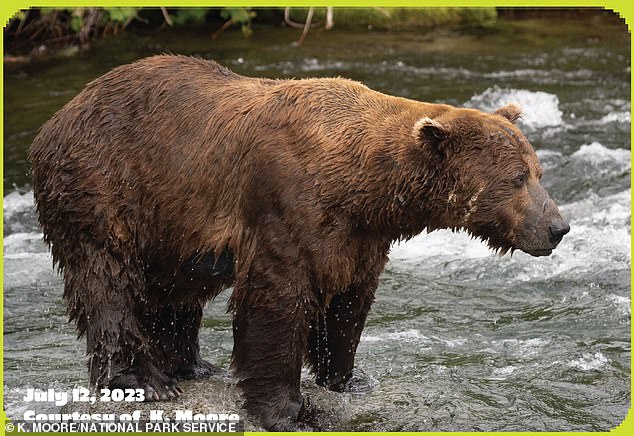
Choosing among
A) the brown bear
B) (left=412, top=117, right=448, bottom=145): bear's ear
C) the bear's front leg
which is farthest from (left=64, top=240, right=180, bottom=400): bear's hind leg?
(left=412, top=117, right=448, bottom=145): bear's ear

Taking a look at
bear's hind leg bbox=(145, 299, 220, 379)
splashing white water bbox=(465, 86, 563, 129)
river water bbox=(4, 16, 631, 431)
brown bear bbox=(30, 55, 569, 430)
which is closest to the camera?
brown bear bbox=(30, 55, 569, 430)

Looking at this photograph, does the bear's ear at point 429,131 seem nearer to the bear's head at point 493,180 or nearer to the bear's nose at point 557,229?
the bear's head at point 493,180

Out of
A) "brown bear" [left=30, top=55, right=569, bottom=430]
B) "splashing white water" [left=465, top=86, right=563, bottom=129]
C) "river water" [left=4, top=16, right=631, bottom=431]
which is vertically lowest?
"river water" [left=4, top=16, right=631, bottom=431]

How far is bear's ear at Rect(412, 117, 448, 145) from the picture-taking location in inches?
247

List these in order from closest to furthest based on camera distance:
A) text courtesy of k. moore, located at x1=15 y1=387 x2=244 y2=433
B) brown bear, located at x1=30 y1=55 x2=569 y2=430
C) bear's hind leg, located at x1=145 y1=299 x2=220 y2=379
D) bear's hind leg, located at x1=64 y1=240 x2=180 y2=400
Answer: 1. brown bear, located at x1=30 y1=55 x2=569 y2=430
2. text courtesy of k. moore, located at x1=15 y1=387 x2=244 y2=433
3. bear's hind leg, located at x1=64 y1=240 x2=180 y2=400
4. bear's hind leg, located at x1=145 y1=299 x2=220 y2=379

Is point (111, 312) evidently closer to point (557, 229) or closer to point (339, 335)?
point (339, 335)

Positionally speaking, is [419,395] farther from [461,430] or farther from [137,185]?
[137,185]

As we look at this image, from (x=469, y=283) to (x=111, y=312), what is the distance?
14.4ft

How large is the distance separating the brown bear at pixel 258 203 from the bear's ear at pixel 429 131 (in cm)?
1

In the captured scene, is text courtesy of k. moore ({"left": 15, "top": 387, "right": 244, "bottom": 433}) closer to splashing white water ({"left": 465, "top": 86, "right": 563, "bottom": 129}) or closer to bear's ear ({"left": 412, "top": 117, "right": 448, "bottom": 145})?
bear's ear ({"left": 412, "top": 117, "right": 448, "bottom": 145})

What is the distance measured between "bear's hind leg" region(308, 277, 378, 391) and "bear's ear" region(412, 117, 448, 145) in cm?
111

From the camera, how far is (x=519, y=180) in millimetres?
6352

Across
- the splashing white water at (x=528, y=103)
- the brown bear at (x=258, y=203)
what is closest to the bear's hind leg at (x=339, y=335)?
the brown bear at (x=258, y=203)

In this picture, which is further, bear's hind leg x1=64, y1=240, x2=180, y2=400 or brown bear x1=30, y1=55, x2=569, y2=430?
bear's hind leg x1=64, y1=240, x2=180, y2=400
